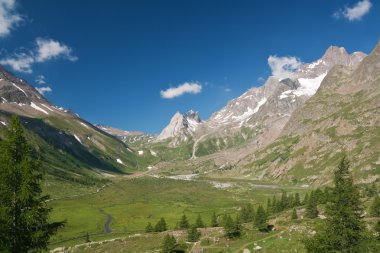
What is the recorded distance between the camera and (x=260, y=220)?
3253 inches

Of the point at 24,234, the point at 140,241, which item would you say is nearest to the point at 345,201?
the point at 24,234

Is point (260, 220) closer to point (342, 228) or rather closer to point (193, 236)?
point (193, 236)

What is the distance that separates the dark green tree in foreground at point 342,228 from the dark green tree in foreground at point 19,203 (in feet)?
77.1

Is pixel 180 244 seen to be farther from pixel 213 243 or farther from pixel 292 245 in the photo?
pixel 292 245

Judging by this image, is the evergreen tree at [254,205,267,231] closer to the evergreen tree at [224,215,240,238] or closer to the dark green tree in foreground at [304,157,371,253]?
the evergreen tree at [224,215,240,238]

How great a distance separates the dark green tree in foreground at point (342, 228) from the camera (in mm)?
32406

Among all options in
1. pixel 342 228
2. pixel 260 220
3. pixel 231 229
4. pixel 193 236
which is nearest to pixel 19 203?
pixel 342 228

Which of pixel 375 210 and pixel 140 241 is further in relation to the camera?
pixel 140 241

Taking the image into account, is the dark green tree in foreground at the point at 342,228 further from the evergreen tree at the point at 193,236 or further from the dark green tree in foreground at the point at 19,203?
the evergreen tree at the point at 193,236

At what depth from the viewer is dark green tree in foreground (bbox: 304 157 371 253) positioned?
32.4 metres

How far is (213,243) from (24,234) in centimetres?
5974

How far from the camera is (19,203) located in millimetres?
24297

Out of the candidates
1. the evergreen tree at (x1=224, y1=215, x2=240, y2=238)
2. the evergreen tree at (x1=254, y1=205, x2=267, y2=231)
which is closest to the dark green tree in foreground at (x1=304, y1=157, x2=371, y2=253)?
the evergreen tree at (x1=224, y1=215, x2=240, y2=238)

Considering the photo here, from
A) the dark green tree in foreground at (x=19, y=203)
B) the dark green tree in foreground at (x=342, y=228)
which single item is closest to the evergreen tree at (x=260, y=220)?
the dark green tree in foreground at (x=342, y=228)
